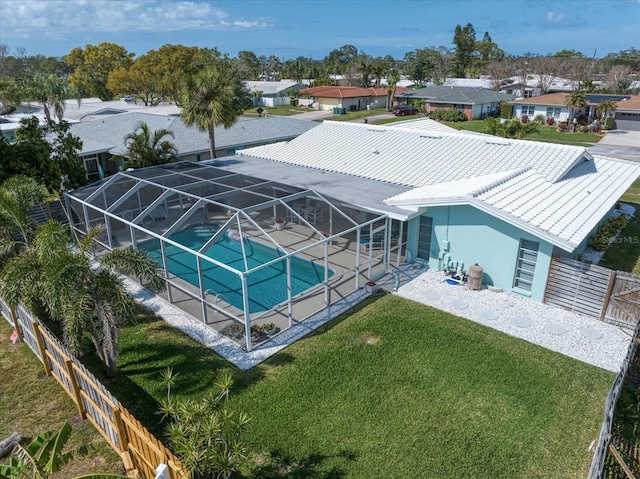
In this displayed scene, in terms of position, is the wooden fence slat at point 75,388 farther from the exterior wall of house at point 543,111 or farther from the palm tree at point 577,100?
the exterior wall of house at point 543,111

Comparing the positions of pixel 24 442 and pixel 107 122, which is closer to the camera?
pixel 24 442

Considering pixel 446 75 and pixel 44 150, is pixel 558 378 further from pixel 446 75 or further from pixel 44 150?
pixel 446 75

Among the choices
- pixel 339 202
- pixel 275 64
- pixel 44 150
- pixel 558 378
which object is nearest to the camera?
pixel 558 378

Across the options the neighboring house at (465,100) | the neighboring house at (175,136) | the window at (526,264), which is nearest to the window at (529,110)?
the neighboring house at (465,100)

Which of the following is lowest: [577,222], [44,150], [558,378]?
[558,378]

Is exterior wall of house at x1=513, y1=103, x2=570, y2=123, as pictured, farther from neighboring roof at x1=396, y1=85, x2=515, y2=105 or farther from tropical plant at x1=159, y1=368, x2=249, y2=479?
tropical plant at x1=159, y1=368, x2=249, y2=479

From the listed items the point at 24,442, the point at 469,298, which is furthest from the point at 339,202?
the point at 24,442

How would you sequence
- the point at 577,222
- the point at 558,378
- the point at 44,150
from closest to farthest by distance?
the point at 558,378 < the point at 577,222 < the point at 44,150
